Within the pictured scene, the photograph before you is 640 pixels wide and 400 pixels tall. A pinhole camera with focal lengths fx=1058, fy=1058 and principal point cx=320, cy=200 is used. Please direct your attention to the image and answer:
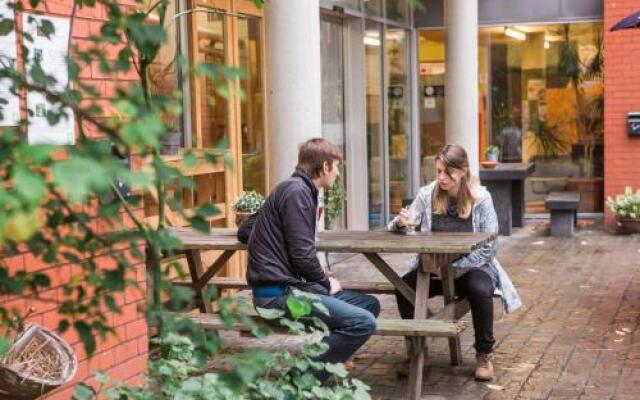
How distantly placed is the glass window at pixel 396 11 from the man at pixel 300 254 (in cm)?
920

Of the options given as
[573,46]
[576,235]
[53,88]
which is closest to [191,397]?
[53,88]

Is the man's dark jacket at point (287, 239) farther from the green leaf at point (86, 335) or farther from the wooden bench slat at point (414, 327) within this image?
the green leaf at point (86, 335)

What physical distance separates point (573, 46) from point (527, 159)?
1868mm

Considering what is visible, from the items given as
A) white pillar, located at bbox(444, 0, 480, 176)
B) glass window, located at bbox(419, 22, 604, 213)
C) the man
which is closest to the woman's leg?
the man

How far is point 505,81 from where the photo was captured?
16.5 metres

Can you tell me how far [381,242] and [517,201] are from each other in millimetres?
9245

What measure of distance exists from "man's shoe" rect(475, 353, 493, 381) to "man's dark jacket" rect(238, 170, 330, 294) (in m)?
1.35

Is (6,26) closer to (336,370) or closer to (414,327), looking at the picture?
(336,370)

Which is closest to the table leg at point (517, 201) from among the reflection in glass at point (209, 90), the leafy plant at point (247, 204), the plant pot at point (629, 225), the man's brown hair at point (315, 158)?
the plant pot at point (629, 225)

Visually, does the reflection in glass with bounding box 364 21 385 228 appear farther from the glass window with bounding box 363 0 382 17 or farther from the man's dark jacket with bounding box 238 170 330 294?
the man's dark jacket with bounding box 238 170 330 294

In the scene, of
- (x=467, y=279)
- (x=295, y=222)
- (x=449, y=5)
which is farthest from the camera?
(x=449, y=5)

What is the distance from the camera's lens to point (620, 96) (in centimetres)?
1480

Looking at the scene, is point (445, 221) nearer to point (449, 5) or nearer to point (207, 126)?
point (207, 126)

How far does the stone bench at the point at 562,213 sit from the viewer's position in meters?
14.0
